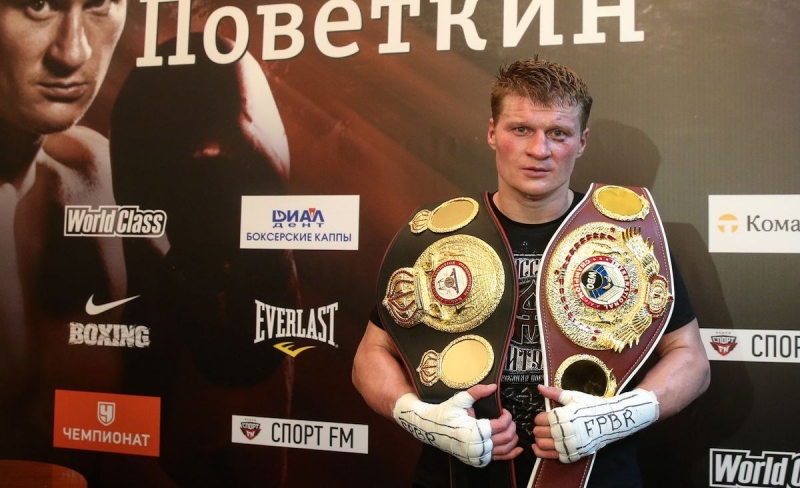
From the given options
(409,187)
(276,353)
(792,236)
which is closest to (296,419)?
(276,353)

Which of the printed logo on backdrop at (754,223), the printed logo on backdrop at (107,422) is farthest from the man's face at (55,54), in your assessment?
the printed logo on backdrop at (754,223)

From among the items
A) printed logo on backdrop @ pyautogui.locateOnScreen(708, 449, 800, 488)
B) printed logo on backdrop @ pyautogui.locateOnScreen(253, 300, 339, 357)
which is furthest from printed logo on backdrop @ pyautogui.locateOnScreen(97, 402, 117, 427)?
printed logo on backdrop @ pyautogui.locateOnScreen(708, 449, 800, 488)

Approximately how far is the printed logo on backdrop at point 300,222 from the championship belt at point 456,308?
A: 2.19ft

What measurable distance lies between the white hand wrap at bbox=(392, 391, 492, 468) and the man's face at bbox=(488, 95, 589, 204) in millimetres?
491

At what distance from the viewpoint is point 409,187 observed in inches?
85.6

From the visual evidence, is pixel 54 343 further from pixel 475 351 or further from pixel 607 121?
pixel 607 121

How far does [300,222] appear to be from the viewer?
7.39 ft

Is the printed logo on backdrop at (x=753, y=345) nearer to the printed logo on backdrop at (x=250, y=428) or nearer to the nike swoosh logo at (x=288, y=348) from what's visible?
the nike swoosh logo at (x=288, y=348)

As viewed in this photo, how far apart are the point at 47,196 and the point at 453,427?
75.4 inches

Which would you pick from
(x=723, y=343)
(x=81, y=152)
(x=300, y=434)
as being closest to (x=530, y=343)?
(x=723, y=343)

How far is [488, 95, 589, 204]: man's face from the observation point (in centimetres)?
144

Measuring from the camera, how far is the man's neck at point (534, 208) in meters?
1.52

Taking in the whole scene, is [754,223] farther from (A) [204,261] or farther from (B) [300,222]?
(A) [204,261]

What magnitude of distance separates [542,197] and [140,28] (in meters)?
1.69
